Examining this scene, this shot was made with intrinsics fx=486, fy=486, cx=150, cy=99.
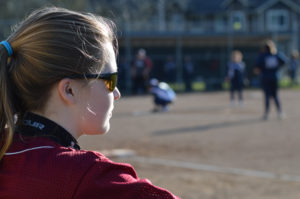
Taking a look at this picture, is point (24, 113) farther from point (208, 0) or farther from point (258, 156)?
point (208, 0)

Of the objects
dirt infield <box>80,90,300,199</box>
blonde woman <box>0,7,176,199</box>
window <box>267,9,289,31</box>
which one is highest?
blonde woman <box>0,7,176,199</box>

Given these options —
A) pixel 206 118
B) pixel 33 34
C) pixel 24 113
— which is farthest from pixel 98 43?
pixel 206 118

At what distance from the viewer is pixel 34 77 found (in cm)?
150

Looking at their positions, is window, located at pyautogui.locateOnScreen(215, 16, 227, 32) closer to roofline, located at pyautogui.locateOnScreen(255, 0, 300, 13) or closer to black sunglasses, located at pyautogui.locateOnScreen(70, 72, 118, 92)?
roofline, located at pyautogui.locateOnScreen(255, 0, 300, 13)

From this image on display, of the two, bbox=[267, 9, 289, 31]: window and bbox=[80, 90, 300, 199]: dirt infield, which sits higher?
bbox=[80, 90, 300, 199]: dirt infield

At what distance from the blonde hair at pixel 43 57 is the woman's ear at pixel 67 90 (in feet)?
0.06

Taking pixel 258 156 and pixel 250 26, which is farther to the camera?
pixel 250 26

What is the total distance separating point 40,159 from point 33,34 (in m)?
0.39

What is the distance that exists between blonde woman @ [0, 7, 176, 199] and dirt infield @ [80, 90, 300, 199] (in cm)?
409

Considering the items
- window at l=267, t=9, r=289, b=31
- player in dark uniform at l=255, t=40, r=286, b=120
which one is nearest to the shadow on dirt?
player in dark uniform at l=255, t=40, r=286, b=120

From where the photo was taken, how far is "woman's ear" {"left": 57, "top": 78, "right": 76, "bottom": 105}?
1.50 m

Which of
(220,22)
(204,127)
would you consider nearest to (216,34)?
(220,22)

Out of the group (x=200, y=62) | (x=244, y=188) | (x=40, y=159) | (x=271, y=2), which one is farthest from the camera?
(x=271, y=2)

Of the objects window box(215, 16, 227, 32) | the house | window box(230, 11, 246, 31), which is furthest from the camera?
window box(215, 16, 227, 32)
